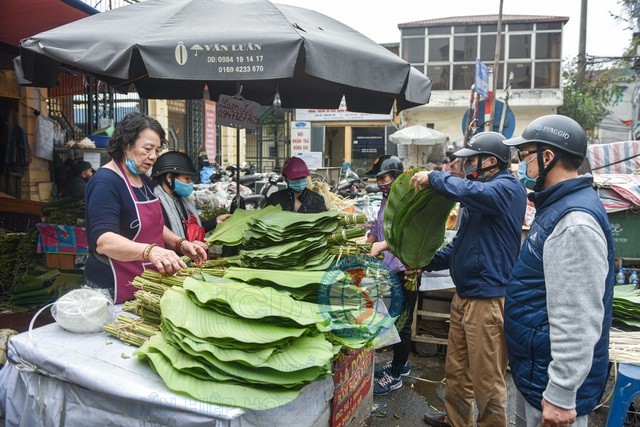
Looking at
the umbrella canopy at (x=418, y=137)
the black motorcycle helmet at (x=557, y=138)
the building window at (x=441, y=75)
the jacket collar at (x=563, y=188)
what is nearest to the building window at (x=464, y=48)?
the building window at (x=441, y=75)

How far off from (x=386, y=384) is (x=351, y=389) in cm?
188

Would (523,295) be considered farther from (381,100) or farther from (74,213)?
(74,213)

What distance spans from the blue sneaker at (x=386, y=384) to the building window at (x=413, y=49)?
2341cm

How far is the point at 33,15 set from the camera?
16.2 feet

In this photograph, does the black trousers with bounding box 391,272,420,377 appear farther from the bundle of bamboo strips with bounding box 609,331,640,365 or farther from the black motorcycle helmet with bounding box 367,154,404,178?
the bundle of bamboo strips with bounding box 609,331,640,365

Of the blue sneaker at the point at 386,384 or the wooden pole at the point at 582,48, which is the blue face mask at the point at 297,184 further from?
the wooden pole at the point at 582,48

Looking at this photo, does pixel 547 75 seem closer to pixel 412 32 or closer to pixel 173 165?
pixel 412 32

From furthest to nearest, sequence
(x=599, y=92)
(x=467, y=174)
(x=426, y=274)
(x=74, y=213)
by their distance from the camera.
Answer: (x=599, y=92) < (x=74, y=213) < (x=426, y=274) < (x=467, y=174)

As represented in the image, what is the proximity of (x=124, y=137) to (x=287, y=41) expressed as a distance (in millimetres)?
1054

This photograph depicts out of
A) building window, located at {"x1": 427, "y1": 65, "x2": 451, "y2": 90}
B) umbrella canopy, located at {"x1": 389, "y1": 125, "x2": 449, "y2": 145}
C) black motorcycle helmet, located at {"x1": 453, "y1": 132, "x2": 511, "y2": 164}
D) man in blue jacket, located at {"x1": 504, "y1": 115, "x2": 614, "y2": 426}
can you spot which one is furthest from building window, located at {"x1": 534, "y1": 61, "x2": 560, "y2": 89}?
man in blue jacket, located at {"x1": 504, "y1": 115, "x2": 614, "y2": 426}

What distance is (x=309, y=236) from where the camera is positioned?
2.57 meters

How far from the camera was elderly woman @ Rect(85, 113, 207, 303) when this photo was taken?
8.03 ft

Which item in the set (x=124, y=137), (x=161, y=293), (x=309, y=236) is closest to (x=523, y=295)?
(x=309, y=236)

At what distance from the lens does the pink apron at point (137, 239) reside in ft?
8.53
